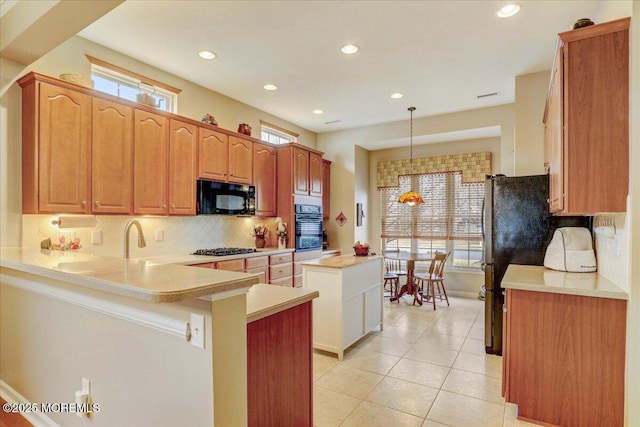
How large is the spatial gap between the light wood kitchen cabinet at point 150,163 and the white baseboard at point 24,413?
5.22 ft

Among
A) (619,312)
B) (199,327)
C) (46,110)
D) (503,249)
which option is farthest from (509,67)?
(46,110)

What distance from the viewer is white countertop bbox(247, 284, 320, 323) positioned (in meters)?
1.46

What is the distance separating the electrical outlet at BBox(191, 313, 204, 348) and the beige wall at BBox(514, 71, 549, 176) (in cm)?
400

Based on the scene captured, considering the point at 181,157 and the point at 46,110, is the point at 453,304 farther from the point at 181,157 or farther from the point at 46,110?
the point at 46,110

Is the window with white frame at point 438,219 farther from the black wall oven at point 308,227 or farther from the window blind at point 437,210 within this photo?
the black wall oven at point 308,227

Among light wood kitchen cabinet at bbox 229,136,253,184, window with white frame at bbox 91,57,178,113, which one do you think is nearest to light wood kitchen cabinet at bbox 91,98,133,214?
window with white frame at bbox 91,57,178,113

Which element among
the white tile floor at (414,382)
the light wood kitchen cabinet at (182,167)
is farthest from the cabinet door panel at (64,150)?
the white tile floor at (414,382)

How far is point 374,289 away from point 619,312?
226cm

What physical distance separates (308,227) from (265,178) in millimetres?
1051

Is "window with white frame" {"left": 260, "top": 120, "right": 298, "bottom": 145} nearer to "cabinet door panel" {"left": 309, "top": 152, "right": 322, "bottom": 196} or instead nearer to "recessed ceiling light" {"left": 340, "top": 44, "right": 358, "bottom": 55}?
"cabinet door panel" {"left": 309, "top": 152, "right": 322, "bottom": 196}

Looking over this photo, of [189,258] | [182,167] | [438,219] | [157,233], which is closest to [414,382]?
[189,258]

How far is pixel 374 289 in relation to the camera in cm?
383

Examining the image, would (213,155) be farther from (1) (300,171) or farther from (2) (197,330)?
(2) (197,330)

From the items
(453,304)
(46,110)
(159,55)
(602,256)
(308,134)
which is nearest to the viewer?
(602,256)
